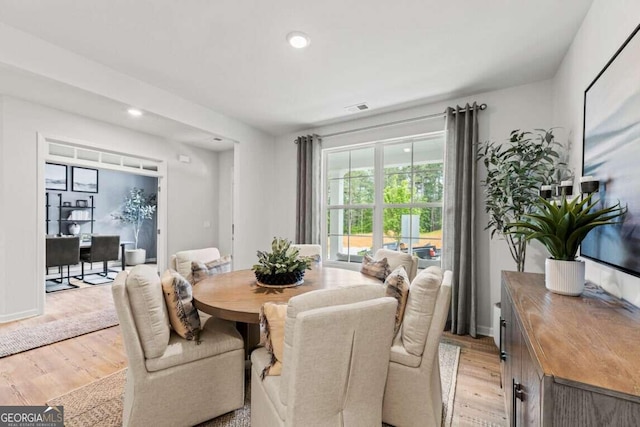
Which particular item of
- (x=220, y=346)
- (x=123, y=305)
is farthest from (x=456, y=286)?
(x=123, y=305)

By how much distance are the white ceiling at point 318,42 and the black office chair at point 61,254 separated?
3.52 m

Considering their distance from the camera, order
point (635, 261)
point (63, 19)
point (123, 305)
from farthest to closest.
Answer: point (63, 19), point (123, 305), point (635, 261)

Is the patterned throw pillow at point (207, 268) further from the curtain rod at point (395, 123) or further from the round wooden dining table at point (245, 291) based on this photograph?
the curtain rod at point (395, 123)

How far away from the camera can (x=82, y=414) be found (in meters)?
1.83

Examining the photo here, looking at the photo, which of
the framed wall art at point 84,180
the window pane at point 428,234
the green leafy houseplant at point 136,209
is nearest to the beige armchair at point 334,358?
the window pane at point 428,234

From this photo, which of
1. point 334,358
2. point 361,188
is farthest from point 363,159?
point 334,358

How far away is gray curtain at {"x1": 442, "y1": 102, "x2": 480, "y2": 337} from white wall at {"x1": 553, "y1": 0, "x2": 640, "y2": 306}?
779 mm

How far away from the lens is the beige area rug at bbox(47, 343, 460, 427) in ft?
5.82

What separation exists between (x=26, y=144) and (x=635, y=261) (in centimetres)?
540

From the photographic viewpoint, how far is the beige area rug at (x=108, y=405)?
177 centimetres

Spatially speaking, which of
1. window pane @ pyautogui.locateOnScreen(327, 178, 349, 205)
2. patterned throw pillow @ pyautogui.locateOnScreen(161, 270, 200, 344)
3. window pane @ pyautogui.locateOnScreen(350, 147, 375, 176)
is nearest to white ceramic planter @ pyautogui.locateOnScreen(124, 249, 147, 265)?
window pane @ pyautogui.locateOnScreen(327, 178, 349, 205)

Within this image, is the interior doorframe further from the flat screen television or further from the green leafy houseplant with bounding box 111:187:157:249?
the flat screen television

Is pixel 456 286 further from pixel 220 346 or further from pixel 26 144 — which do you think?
pixel 26 144

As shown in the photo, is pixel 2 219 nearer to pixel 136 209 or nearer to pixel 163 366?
pixel 163 366
